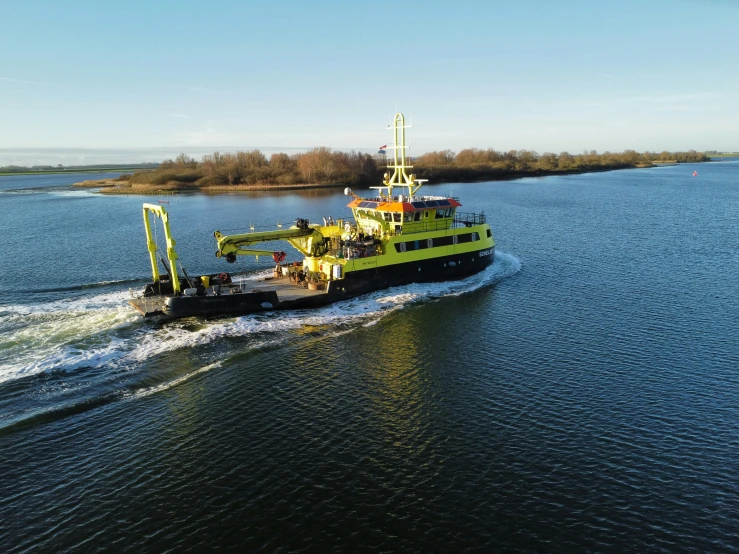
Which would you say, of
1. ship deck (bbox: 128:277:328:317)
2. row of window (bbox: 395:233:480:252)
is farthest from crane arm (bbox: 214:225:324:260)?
row of window (bbox: 395:233:480:252)

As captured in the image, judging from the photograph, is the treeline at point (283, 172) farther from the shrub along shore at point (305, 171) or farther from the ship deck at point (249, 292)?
the ship deck at point (249, 292)

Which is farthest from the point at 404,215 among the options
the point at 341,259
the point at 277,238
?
the point at 277,238

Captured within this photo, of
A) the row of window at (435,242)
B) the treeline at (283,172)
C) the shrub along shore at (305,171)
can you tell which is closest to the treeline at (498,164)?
the shrub along shore at (305,171)

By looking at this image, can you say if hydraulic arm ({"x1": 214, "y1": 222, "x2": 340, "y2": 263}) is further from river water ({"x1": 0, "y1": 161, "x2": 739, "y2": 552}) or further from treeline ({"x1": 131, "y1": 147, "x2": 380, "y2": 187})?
treeline ({"x1": 131, "y1": 147, "x2": 380, "y2": 187})

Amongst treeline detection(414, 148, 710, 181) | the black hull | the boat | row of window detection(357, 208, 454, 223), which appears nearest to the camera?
the black hull

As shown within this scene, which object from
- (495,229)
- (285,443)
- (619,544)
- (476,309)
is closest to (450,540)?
(619,544)

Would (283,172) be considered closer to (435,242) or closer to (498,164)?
(498,164)
